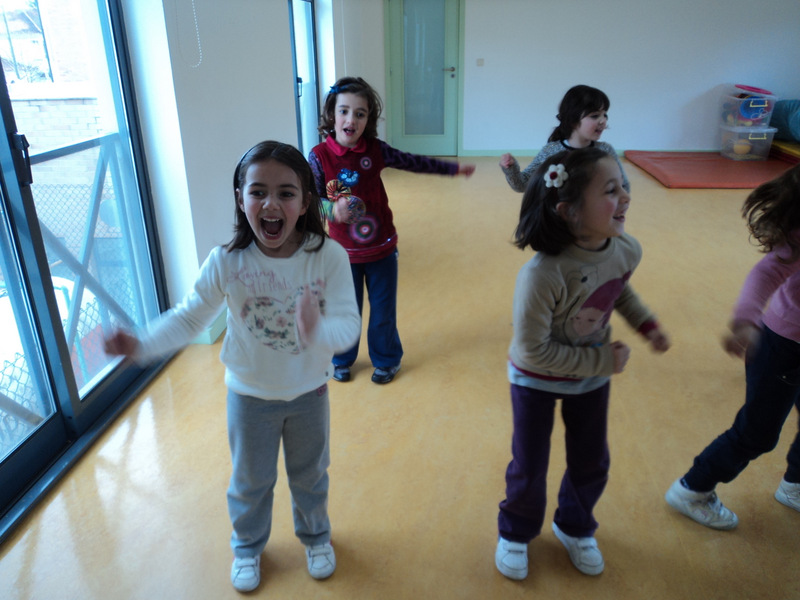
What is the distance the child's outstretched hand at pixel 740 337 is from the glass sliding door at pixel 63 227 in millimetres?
1983

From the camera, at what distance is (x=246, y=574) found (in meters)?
1.63

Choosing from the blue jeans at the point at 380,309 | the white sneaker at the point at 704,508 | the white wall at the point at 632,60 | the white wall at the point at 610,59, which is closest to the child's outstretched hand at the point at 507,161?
the blue jeans at the point at 380,309

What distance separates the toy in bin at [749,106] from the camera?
686 cm

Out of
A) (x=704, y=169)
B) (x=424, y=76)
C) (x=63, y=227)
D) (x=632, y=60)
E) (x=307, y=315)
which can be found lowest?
(x=704, y=169)

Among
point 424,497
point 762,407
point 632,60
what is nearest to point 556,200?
point 762,407

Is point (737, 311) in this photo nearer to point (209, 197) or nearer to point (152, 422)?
point (152, 422)

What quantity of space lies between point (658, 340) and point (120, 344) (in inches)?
46.7

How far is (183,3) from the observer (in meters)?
2.66

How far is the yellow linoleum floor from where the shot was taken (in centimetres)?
168

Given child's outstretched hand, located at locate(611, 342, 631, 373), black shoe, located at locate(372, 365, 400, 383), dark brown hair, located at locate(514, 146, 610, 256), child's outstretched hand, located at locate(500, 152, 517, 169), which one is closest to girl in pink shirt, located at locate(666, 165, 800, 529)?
child's outstretched hand, located at locate(611, 342, 631, 373)

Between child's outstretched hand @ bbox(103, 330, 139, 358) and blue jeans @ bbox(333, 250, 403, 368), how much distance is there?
1217 mm

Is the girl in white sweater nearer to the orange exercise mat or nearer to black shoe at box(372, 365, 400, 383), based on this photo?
black shoe at box(372, 365, 400, 383)

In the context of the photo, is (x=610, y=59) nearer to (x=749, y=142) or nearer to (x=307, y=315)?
(x=749, y=142)

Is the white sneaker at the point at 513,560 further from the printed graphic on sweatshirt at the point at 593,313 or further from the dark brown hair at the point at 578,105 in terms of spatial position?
the dark brown hair at the point at 578,105
